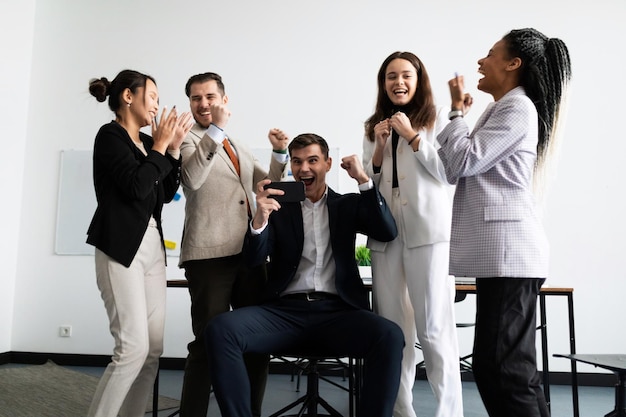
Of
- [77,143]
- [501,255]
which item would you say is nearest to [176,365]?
[77,143]

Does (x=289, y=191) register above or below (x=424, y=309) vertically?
above

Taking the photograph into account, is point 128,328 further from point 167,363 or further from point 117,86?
point 167,363

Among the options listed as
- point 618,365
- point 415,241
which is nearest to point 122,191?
point 415,241

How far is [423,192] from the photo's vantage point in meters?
2.00

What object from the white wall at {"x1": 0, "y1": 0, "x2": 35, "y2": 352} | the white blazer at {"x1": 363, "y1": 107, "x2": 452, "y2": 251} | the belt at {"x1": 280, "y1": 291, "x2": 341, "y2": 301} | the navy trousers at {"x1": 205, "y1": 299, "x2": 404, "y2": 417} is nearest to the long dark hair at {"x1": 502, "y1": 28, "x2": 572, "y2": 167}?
the white blazer at {"x1": 363, "y1": 107, "x2": 452, "y2": 251}

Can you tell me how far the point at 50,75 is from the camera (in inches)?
192

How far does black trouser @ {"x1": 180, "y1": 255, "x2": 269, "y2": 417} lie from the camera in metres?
2.05

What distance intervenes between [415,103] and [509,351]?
1140 millimetres

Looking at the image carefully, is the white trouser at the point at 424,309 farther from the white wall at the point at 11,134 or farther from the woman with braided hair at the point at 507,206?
the white wall at the point at 11,134

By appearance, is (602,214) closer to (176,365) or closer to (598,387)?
(598,387)

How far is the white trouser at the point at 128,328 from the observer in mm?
1771

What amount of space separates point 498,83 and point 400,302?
0.90 meters

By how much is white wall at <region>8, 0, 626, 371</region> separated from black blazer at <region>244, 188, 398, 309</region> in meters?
2.27

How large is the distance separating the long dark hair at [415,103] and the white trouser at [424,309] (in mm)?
405
